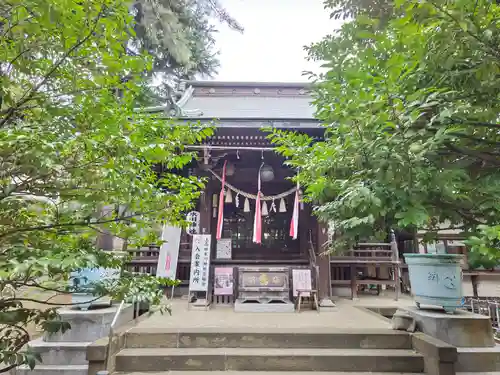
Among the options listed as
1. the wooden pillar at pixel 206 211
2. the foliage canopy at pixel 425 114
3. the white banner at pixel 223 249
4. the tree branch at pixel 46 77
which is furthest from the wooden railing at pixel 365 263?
the tree branch at pixel 46 77

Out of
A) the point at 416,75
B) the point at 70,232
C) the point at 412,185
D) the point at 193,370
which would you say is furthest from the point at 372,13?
the point at 193,370

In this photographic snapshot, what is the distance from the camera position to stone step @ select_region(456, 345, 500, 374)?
148 inches

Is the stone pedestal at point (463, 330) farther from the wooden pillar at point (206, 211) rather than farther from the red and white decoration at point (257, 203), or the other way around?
the wooden pillar at point (206, 211)

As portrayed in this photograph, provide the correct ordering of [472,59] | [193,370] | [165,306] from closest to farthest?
[472,59], [165,306], [193,370]

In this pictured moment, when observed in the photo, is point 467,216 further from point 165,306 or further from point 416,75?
point 165,306

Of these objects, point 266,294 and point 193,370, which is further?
point 266,294

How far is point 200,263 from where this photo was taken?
6.97m

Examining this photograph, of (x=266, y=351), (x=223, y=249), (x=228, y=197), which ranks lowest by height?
(x=266, y=351)

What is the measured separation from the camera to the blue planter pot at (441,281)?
4141 mm

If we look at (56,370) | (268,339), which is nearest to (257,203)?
(268,339)

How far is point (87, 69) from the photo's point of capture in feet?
5.27

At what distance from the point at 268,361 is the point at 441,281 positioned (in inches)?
108

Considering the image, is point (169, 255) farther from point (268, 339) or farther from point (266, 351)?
point (266, 351)

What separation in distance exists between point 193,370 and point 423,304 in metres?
3.50
